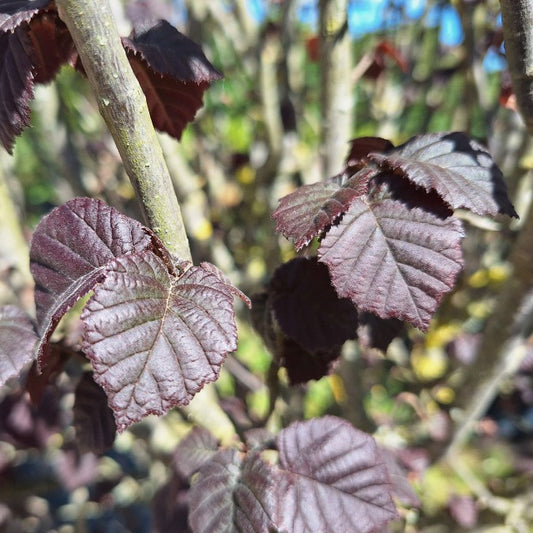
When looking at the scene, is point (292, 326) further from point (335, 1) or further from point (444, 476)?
point (444, 476)

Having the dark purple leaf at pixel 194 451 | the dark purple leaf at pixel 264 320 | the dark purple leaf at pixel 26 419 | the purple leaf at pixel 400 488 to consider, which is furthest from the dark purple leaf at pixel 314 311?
the dark purple leaf at pixel 26 419

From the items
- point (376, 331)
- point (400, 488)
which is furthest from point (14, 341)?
point (400, 488)

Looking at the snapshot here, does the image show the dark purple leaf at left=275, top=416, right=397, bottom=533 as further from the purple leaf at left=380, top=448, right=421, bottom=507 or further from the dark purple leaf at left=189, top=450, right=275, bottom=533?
the purple leaf at left=380, top=448, right=421, bottom=507

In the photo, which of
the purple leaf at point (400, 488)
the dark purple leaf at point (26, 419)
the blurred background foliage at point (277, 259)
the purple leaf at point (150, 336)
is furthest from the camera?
the blurred background foliage at point (277, 259)

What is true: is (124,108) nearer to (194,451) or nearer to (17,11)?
(17,11)

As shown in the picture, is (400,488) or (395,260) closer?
(395,260)

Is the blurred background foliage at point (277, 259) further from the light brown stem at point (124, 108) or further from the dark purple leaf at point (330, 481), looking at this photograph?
the light brown stem at point (124, 108)
